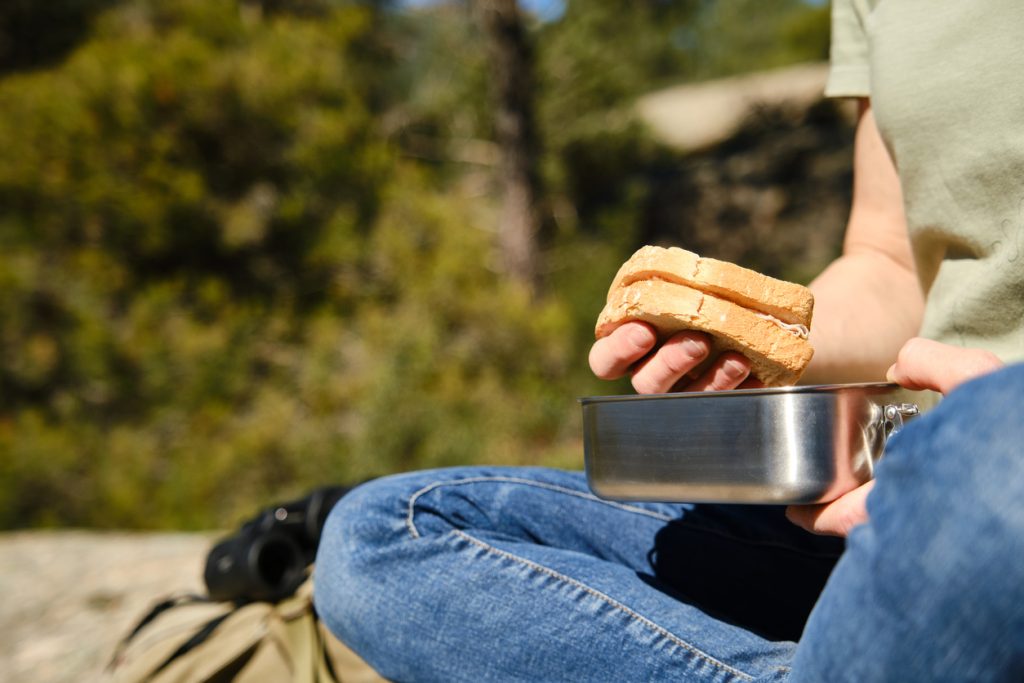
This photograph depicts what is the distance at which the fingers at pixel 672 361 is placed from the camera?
3.31ft

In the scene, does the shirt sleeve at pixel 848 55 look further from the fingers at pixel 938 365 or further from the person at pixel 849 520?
the fingers at pixel 938 365

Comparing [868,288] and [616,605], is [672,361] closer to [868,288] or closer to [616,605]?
[616,605]

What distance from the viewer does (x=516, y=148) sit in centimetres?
580

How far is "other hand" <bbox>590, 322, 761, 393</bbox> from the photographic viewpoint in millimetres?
1015

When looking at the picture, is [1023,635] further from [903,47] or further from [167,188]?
[167,188]

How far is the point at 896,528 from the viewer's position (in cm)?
67

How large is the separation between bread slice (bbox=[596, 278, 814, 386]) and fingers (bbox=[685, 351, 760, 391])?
0.01 metres

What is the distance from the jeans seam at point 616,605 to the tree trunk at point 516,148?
470cm

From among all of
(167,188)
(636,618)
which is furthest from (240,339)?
(636,618)

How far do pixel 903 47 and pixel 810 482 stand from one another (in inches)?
27.0

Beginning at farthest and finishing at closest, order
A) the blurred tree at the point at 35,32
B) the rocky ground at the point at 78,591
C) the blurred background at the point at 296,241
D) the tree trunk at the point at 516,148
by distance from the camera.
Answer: the blurred tree at the point at 35,32 → the tree trunk at the point at 516,148 → the blurred background at the point at 296,241 → the rocky ground at the point at 78,591

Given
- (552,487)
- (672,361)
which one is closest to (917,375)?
→ (672,361)

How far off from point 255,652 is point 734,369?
3.33 feet

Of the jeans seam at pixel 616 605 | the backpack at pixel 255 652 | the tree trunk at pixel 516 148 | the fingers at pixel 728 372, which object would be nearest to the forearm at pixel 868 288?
the fingers at pixel 728 372
